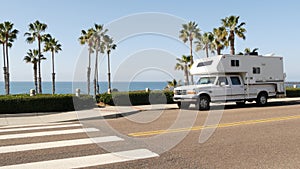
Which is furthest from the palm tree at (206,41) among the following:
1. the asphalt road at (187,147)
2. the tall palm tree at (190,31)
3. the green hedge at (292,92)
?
the asphalt road at (187,147)

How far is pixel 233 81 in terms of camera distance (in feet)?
53.4

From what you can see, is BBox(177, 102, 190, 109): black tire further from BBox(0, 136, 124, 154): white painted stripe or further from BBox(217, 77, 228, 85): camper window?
BBox(0, 136, 124, 154): white painted stripe

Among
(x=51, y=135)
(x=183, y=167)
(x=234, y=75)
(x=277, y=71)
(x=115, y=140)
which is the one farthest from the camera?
(x=277, y=71)

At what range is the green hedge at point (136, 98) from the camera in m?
18.4

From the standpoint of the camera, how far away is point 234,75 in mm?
16484

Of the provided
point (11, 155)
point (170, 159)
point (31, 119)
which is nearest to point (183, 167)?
point (170, 159)

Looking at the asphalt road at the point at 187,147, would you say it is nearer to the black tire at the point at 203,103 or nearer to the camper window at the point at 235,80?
the black tire at the point at 203,103

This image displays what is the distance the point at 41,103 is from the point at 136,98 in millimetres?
6603

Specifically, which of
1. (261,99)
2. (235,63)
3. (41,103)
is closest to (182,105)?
(235,63)

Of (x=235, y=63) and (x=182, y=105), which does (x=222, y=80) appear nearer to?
(x=235, y=63)

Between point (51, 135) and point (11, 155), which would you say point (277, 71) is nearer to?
point (51, 135)

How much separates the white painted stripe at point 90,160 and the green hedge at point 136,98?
41.0 ft

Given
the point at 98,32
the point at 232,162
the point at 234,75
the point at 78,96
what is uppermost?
the point at 98,32

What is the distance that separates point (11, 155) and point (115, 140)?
254cm
